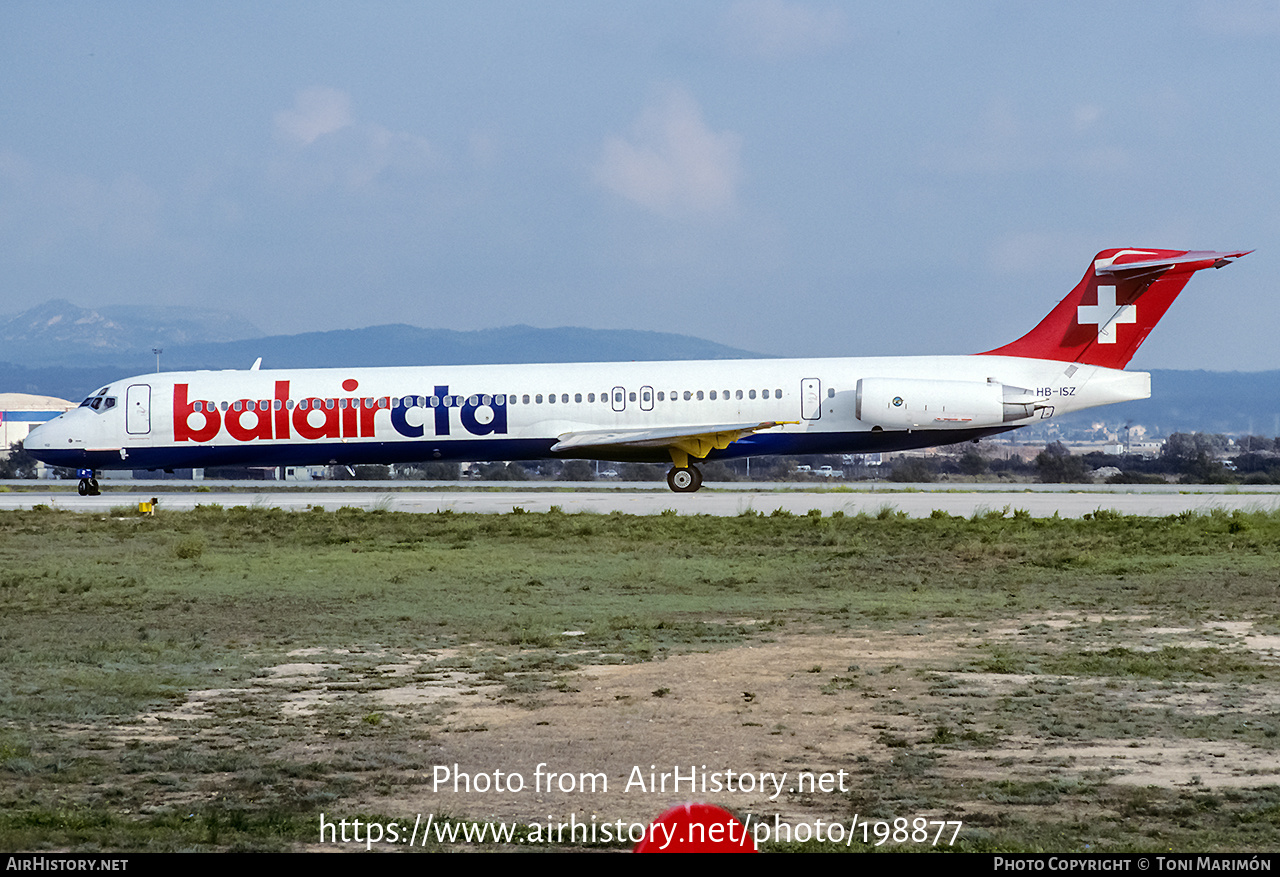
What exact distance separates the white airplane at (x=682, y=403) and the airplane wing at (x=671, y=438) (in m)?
0.05

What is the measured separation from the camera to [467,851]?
22.4ft

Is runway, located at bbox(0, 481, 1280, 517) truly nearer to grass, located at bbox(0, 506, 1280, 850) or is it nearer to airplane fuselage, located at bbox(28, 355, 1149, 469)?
airplane fuselage, located at bbox(28, 355, 1149, 469)

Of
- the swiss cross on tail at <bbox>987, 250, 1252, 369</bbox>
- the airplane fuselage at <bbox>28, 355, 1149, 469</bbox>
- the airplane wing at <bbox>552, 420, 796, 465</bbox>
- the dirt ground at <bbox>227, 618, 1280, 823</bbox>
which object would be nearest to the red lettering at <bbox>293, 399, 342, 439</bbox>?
the airplane fuselage at <bbox>28, 355, 1149, 469</bbox>

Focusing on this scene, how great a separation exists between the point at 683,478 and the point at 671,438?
2051 mm

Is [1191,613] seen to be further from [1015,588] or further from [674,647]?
[674,647]

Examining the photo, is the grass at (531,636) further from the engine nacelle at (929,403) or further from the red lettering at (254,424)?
the red lettering at (254,424)

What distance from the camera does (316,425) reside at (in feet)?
116

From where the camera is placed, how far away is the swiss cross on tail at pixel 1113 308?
114 ft

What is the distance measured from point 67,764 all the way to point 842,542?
52.9ft

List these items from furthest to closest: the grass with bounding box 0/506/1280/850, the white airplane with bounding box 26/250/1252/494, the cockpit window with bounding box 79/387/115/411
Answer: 1. the cockpit window with bounding box 79/387/115/411
2. the white airplane with bounding box 26/250/1252/494
3. the grass with bounding box 0/506/1280/850

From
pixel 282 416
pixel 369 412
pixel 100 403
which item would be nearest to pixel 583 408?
pixel 369 412

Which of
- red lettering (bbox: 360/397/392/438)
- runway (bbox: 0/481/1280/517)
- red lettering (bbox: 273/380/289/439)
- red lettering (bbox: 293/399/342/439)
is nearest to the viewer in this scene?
runway (bbox: 0/481/1280/517)

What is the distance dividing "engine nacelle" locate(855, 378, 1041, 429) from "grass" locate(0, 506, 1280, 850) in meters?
7.78

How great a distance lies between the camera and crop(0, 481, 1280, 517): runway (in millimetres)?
30109
